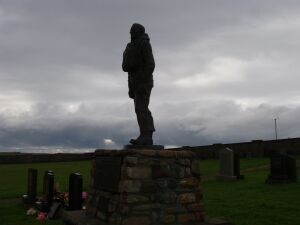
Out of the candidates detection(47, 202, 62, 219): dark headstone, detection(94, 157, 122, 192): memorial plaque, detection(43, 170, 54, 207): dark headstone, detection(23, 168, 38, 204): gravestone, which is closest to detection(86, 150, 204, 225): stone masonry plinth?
detection(94, 157, 122, 192): memorial plaque

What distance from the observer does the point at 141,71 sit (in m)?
7.52

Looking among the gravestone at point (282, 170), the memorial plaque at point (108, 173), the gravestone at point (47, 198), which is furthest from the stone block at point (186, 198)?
the gravestone at point (282, 170)

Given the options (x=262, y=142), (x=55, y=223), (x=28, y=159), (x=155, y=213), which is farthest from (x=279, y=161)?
(x=28, y=159)

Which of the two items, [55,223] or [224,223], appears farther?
[55,223]

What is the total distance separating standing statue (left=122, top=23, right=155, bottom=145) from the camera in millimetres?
7430

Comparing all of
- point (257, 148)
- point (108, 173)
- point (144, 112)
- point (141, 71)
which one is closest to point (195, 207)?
point (108, 173)

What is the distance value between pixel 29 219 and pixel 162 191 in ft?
17.0

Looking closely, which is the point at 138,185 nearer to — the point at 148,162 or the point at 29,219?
the point at 148,162

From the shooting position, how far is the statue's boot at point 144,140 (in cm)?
716

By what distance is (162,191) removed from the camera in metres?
6.70

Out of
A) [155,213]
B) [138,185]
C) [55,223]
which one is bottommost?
[55,223]

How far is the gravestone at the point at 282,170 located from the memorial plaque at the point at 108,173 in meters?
9.46

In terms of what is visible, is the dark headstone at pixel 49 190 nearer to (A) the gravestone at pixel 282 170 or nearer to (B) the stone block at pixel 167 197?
(B) the stone block at pixel 167 197

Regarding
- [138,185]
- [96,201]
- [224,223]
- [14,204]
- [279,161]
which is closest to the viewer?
[138,185]
